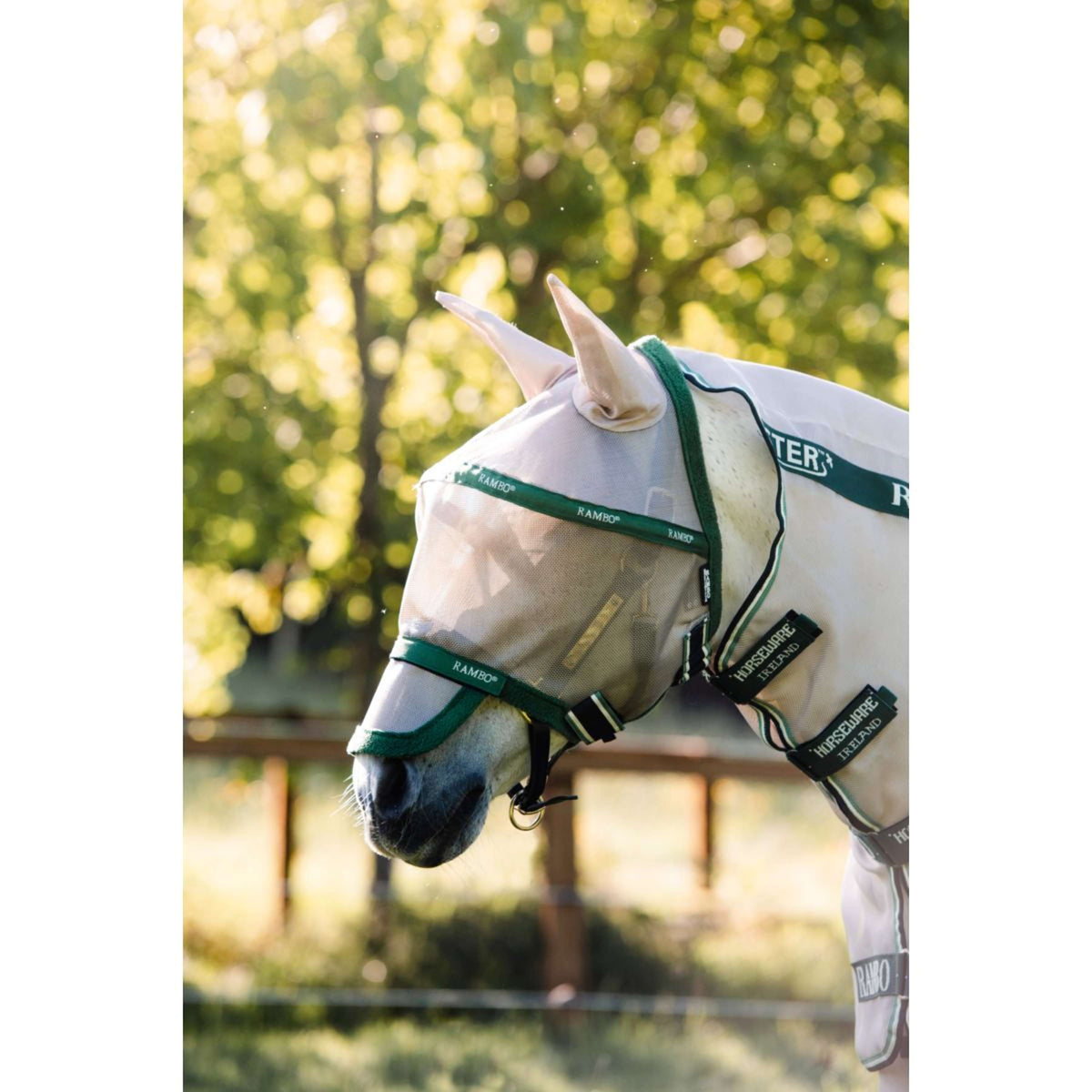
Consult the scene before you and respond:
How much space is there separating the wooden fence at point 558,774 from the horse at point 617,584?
1623 millimetres

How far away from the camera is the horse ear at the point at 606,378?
0.86 m

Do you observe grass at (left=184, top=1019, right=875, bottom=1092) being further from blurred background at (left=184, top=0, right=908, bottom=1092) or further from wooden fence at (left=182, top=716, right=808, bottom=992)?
wooden fence at (left=182, top=716, right=808, bottom=992)

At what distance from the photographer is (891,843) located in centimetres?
105

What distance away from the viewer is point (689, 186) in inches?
81.8

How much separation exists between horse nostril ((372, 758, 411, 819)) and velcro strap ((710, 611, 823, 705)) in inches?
11.2

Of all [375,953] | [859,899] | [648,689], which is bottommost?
[375,953]

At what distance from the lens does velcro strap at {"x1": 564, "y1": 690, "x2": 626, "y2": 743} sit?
3.04 ft

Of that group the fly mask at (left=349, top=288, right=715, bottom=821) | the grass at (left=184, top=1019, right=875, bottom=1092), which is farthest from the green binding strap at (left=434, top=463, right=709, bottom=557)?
the grass at (left=184, top=1019, right=875, bottom=1092)
